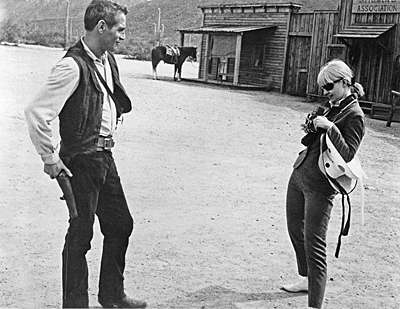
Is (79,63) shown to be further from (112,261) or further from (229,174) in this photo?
(229,174)

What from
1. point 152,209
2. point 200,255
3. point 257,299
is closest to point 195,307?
point 257,299

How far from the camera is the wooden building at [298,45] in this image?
54.9 feet

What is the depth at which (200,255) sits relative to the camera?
472 cm

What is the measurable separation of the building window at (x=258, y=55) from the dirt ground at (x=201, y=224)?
36.7 ft

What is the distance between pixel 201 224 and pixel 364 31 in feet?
41.6

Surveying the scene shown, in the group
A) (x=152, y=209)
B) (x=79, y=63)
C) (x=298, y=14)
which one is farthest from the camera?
(x=298, y=14)

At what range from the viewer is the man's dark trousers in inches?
126

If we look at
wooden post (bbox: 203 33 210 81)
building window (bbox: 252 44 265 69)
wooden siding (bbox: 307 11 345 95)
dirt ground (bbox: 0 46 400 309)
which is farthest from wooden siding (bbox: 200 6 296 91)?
dirt ground (bbox: 0 46 400 309)

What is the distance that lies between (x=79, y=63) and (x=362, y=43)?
15.2 metres

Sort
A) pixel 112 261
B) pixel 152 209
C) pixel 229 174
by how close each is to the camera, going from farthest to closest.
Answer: pixel 229 174
pixel 152 209
pixel 112 261

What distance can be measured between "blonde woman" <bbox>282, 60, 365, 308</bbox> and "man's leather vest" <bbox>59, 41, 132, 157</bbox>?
123cm

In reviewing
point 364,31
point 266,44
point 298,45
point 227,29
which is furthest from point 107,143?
point 227,29

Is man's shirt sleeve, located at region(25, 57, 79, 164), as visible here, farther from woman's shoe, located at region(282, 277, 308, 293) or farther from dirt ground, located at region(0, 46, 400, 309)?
woman's shoe, located at region(282, 277, 308, 293)

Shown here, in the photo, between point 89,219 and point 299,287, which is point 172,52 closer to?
point 299,287
